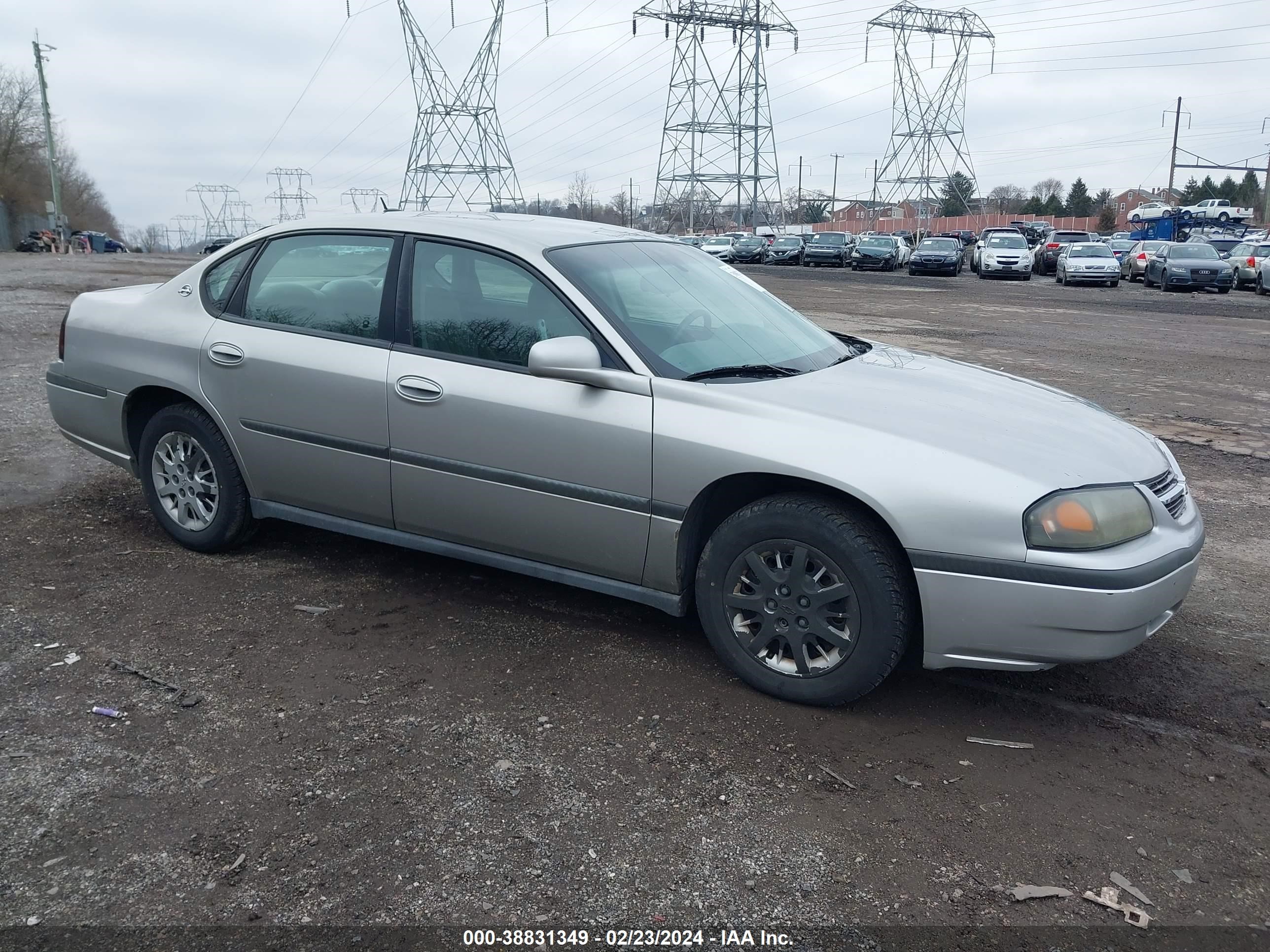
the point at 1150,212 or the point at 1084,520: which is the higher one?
the point at 1150,212

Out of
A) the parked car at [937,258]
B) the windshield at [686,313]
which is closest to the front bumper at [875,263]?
the parked car at [937,258]

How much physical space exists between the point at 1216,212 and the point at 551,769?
6681 centimetres

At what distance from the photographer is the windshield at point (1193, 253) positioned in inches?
1113

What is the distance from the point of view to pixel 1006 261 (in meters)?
34.7

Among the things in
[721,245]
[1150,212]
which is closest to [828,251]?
[721,245]

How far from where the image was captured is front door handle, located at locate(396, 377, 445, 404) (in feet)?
13.2

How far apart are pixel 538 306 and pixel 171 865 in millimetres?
2276

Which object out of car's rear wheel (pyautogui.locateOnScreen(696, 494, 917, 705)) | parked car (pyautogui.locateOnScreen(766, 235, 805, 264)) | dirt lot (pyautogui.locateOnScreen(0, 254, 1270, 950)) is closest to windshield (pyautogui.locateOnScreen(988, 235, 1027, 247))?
parked car (pyautogui.locateOnScreen(766, 235, 805, 264))

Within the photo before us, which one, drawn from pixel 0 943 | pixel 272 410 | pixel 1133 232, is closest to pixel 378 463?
pixel 272 410

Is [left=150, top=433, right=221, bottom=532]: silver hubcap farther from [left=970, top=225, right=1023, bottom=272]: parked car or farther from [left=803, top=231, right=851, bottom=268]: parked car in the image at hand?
[left=803, top=231, right=851, bottom=268]: parked car

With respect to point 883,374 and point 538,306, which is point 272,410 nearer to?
point 538,306

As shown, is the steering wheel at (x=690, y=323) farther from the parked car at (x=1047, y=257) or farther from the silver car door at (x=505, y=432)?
the parked car at (x=1047, y=257)

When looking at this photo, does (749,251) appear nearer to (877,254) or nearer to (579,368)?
(877,254)

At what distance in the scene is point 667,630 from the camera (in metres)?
4.20
